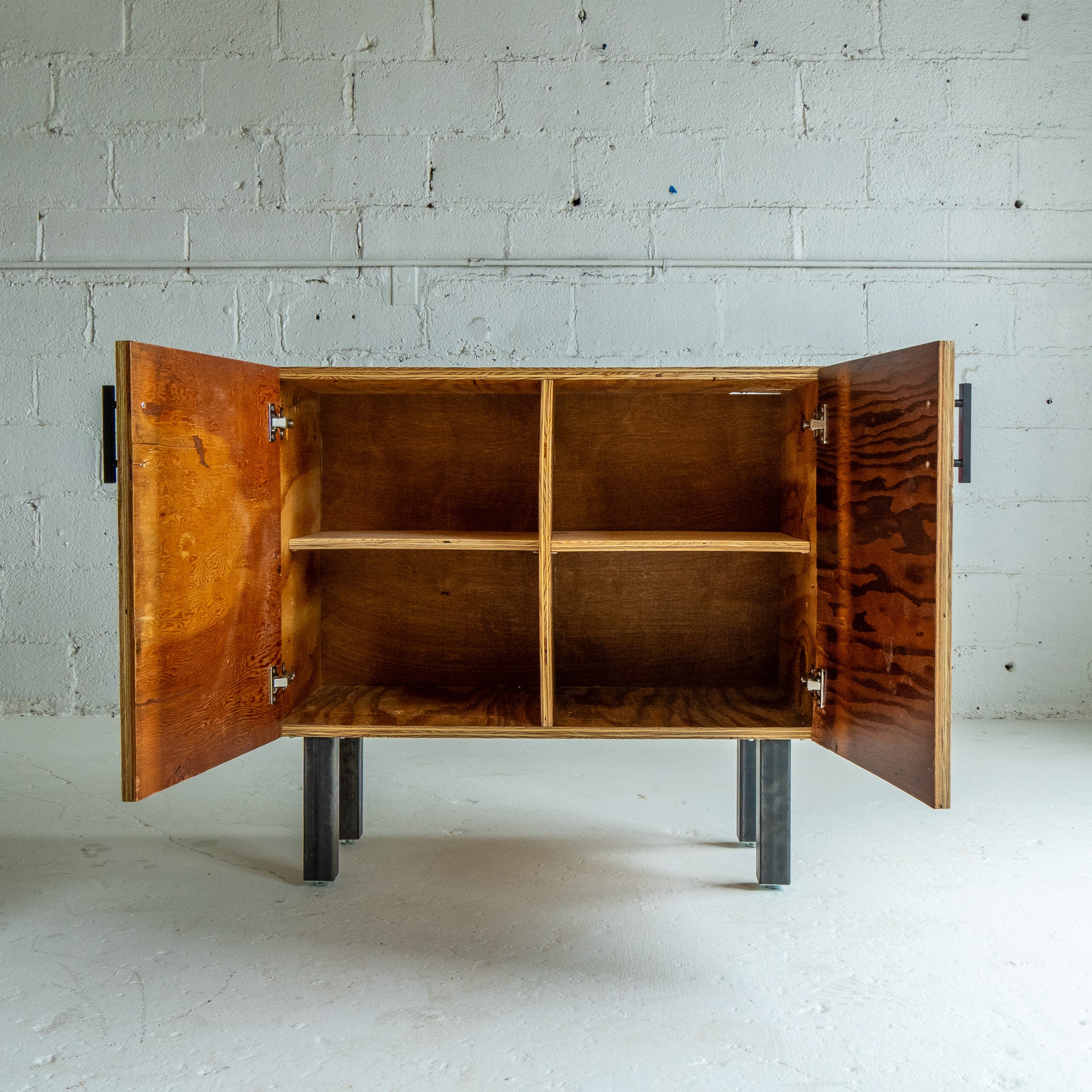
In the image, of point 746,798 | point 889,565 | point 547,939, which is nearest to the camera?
point 889,565

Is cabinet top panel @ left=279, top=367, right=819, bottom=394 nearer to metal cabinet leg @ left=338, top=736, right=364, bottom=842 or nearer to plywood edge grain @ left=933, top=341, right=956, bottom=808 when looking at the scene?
plywood edge grain @ left=933, top=341, right=956, bottom=808

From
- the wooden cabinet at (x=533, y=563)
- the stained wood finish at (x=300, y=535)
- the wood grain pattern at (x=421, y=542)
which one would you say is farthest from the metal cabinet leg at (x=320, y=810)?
the wood grain pattern at (x=421, y=542)

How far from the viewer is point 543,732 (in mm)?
1619

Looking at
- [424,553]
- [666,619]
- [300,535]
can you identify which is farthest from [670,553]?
[300,535]

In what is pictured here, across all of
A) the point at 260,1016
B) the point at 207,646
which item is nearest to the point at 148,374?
the point at 207,646

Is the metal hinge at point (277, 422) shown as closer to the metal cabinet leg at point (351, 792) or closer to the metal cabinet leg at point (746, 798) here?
the metal cabinet leg at point (351, 792)

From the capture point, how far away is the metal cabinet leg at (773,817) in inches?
64.8

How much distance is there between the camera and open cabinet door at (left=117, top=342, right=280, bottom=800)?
132 cm

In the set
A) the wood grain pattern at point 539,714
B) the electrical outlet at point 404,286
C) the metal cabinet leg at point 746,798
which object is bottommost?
the metal cabinet leg at point 746,798

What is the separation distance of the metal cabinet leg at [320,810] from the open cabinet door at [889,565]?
939 millimetres

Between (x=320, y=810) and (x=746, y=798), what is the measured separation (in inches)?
36.0

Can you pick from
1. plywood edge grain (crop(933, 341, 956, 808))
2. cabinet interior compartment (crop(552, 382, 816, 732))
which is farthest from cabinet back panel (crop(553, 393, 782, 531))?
plywood edge grain (crop(933, 341, 956, 808))

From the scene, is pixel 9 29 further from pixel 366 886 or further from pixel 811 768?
pixel 811 768

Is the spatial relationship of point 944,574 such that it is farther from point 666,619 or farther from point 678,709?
point 666,619
